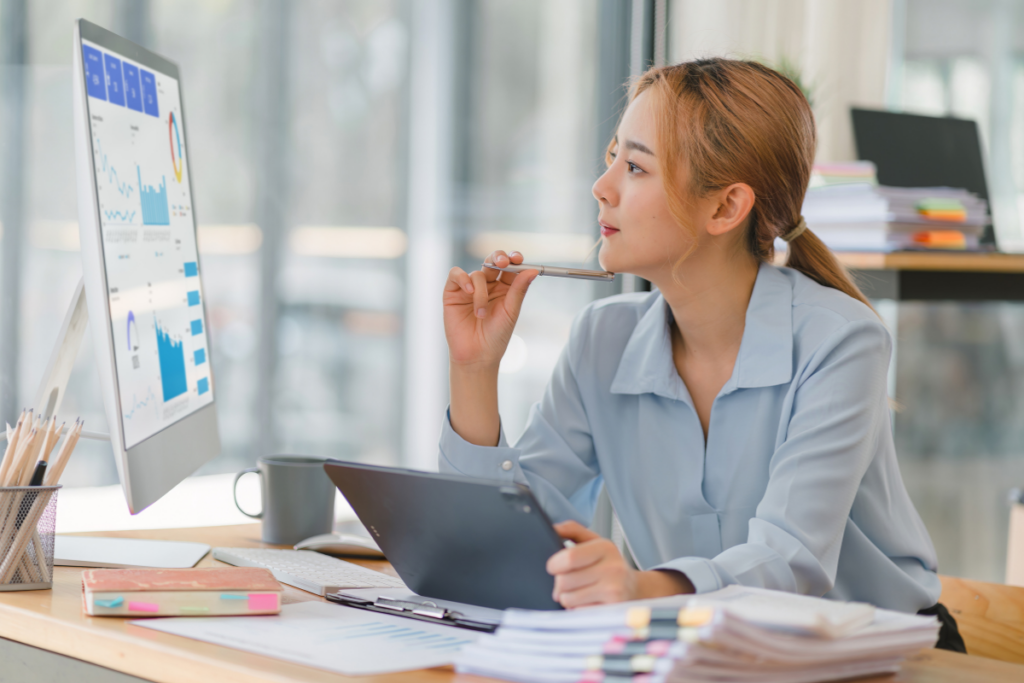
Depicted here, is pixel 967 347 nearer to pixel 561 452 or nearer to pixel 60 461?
pixel 561 452

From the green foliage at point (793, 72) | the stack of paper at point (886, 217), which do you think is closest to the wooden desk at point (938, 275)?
the stack of paper at point (886, 217)

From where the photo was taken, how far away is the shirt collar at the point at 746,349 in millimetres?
1198

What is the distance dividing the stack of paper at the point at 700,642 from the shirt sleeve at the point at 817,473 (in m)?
0.18

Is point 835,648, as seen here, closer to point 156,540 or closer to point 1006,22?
point 156,540

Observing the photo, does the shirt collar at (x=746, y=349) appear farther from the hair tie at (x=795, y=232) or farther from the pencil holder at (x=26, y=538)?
the pencil holder at (x=26, y=538)

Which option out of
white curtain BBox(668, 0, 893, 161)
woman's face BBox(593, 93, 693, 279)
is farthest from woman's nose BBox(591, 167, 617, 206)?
white curtain BBox(668, 0, 893, 161)

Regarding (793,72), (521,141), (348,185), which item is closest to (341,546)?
(793,72)

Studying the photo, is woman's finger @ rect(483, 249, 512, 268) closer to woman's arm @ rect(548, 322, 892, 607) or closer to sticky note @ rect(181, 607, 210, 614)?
woman's arm @ rect(548, 322, 892, 607)

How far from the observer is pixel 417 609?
864 mm

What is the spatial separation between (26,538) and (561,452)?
66 centimetres

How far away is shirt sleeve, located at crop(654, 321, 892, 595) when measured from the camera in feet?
2.97

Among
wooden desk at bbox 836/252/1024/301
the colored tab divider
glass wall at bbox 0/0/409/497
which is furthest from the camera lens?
glass wall at bbox 0/0/409/497

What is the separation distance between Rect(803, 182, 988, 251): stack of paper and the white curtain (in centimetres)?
65

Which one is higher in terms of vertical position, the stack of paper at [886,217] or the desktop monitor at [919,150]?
the desktop monitor at [919,150]
